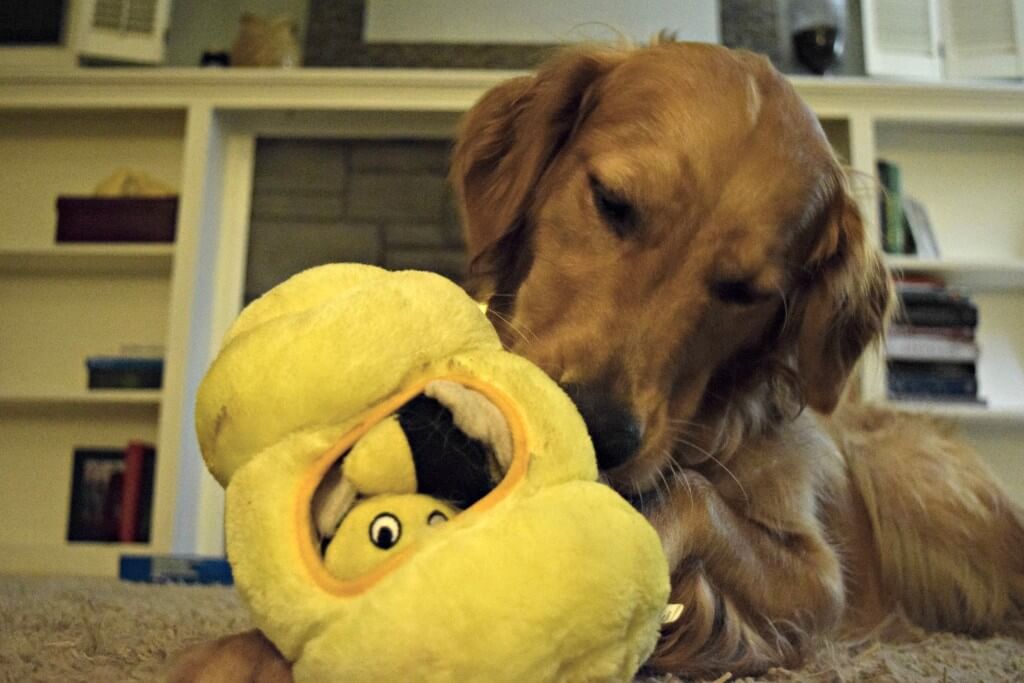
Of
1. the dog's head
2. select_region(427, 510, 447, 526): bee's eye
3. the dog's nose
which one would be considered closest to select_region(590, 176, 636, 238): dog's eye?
the dog's head

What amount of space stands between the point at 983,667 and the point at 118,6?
11.6 ft

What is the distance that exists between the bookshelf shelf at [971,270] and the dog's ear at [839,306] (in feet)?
6.39

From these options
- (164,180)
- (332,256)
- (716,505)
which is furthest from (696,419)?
(164,180)

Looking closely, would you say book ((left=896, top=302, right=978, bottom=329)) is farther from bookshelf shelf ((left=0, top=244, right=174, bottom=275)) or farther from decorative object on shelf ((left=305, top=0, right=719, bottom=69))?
bookshelf shelf ((left=0, top=244, right=174, bottom=275))

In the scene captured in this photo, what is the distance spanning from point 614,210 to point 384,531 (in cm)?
56

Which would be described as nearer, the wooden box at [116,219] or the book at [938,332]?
the book at [938,332]

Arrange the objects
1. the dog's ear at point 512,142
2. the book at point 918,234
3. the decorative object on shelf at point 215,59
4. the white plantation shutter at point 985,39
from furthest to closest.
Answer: the decorative object on shelf at point 215,59 < the white plantation shutter at point 985,39 < the book at point 918,234 < the dog's ear at point 512,142

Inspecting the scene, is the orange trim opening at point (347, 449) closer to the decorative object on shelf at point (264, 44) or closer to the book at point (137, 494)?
the book at point (137, 494)

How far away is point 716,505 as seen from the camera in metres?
0.96

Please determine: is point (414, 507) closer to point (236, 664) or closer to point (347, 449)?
point (347, 449)

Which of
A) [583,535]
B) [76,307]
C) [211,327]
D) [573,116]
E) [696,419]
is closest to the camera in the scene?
[583,535]

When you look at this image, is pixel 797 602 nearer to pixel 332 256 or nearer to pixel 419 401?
pixel 419 401

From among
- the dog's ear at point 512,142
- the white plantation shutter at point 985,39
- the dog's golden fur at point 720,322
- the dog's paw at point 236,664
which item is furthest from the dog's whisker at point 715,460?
the white plantation shutter at point 985,39

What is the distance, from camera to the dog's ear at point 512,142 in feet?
3.75
